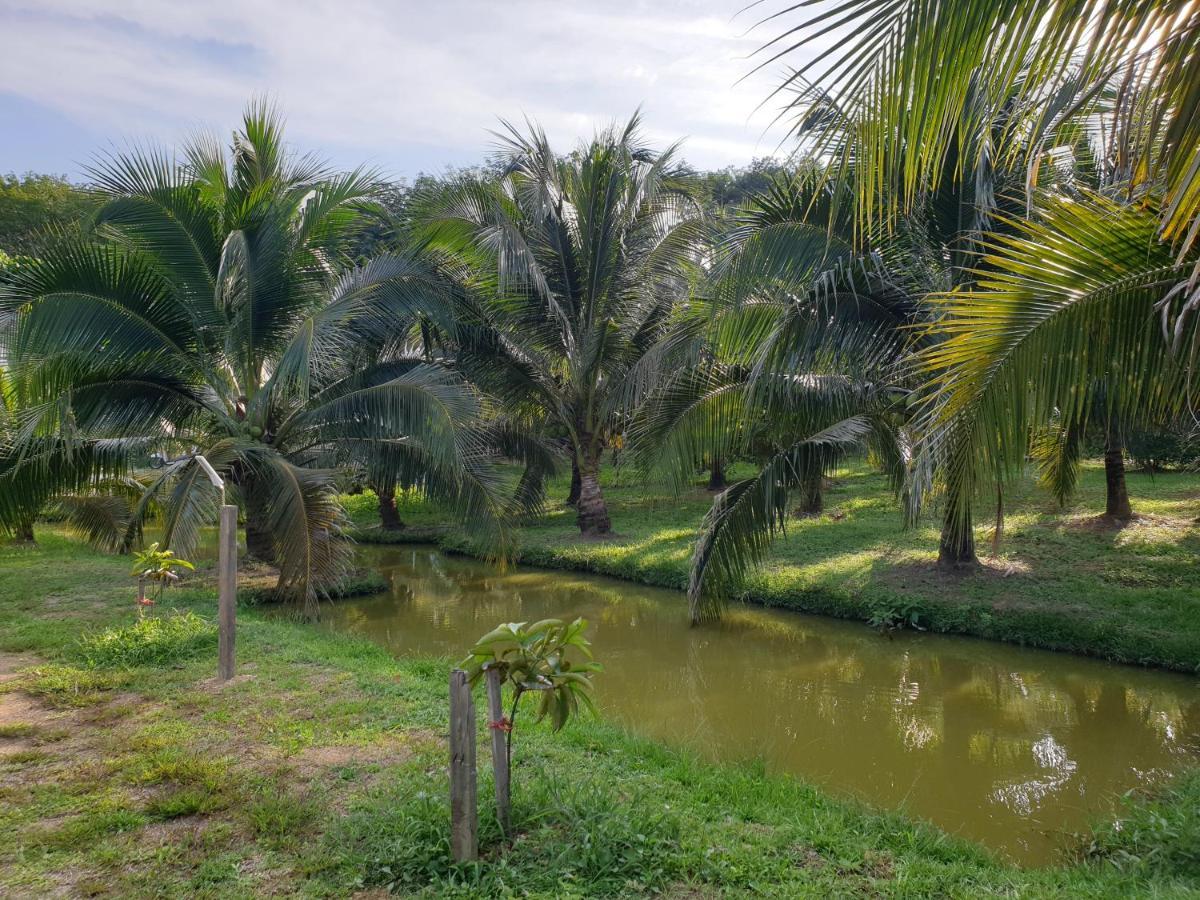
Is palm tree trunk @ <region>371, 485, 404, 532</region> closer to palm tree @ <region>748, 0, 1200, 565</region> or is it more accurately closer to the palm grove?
the palm grove

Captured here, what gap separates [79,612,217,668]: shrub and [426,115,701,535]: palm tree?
6.55m

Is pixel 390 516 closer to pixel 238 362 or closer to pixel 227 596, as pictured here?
pixel 238 362

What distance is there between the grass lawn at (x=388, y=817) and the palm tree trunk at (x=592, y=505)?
8226 millimetres

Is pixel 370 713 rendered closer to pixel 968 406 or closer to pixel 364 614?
pixel 968 406

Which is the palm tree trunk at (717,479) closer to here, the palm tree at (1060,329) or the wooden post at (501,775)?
the palm tree at (1060,329)

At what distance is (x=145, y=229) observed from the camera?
909 cm

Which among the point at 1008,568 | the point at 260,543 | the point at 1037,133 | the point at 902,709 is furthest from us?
the point at 260,543

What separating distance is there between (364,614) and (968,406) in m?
7.97

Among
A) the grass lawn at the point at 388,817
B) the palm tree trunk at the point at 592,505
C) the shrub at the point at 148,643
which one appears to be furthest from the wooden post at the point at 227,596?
the palm tree trunk at the point at 592,505

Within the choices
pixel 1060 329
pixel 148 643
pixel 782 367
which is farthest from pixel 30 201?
pixel 1060 329

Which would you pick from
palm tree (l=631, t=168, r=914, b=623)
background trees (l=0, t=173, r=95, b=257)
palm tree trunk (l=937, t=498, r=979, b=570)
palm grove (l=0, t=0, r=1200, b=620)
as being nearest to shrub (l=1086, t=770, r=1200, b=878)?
palm grove (l=0, t=0, r=1200, b=620)

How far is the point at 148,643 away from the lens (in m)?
6.38

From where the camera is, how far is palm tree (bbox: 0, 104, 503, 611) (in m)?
8.36

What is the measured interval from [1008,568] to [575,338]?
267 inches
